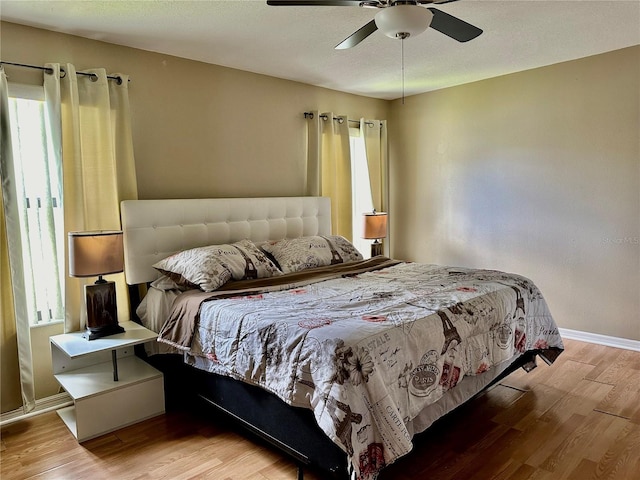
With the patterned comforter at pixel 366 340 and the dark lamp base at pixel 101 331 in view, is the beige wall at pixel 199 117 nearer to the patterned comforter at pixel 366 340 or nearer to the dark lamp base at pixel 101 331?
the dark lamp base at pixel 101 331

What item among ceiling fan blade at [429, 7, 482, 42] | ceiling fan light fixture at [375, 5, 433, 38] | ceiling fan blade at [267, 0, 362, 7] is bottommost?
ceiling fan light fixture at [375, 5, 433, 38]

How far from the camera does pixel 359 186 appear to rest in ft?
17.0

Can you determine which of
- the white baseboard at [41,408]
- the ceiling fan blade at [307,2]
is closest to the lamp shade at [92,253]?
the white baseboard at [41,408]

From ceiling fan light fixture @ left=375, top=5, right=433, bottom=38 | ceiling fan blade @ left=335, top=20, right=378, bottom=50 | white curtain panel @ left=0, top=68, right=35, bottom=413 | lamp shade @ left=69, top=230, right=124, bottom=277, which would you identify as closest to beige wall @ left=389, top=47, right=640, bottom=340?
ceiling fan blade @ left=335, top=20, right=378, bottom=50

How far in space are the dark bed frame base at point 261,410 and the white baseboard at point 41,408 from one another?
611mm

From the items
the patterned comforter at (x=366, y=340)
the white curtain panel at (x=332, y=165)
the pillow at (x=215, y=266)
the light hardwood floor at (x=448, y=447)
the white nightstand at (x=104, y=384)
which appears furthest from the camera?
the white curtain panel at (x=332, y=165)

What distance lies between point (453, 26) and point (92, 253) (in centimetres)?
245

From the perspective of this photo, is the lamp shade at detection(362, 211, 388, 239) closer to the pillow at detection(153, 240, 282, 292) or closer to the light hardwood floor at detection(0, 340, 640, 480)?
the pillow at detection(153, 240, 282, 292)

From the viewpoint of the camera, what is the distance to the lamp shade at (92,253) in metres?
2.71

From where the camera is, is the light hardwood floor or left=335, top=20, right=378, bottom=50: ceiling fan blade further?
left=335, top=20, right=378, bottom=50: ceiling fan blade

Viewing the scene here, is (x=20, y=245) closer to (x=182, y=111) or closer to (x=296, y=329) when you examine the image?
(x=182, y=111)

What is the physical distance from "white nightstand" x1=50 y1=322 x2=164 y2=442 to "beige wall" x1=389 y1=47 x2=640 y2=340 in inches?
134

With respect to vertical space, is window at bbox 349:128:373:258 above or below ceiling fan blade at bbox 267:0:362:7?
below

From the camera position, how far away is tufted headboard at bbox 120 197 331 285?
324 cm
